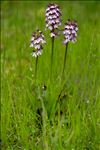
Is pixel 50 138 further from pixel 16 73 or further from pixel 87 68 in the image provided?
pixel 16 73

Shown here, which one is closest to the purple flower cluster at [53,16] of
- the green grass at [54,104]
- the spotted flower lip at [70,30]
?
the spotted flower lip at [70,30]

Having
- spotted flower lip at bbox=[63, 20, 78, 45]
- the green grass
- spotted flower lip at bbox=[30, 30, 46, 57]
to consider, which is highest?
spotted flower lip at bbox=[63, 20, 78, 45]

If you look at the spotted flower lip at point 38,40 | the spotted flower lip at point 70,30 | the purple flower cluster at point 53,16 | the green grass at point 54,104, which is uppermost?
the purple flower cluster at point 53,16

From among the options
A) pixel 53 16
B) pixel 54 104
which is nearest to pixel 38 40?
pixel 53 16

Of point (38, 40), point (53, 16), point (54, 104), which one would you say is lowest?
point (54, 104)

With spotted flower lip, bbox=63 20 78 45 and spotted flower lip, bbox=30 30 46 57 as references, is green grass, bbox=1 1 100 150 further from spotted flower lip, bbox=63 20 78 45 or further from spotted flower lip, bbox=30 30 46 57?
spotted flower lip, bbox=30 30 46 57

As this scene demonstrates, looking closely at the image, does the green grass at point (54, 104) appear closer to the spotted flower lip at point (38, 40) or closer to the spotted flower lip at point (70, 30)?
the spotted flower lip at point (70, 30)

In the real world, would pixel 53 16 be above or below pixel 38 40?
above

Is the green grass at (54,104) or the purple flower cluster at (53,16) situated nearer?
the green grass at (54,104)

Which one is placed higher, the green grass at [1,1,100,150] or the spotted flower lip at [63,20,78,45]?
the spotted flower lip at [63,20,78,45]

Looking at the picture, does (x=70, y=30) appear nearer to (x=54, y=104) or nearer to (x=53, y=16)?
(x=53, y=16)

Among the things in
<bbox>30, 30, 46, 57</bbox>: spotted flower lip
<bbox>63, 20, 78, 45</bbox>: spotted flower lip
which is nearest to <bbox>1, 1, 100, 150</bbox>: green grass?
<bbox>63, 20, 78, 45</bbox>: spotted flower lip

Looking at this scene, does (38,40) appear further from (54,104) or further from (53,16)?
(54,104)

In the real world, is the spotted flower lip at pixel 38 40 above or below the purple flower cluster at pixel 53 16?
below
